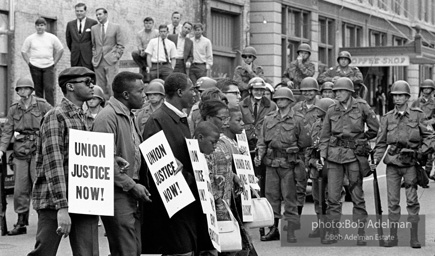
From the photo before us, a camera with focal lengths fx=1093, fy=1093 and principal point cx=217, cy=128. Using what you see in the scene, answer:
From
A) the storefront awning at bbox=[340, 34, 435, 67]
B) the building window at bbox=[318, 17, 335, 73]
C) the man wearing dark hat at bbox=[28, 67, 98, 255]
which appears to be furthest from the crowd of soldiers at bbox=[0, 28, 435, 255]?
the building window at bbox=[318, 17, 335, 73]

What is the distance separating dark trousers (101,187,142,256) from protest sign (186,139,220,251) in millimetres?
577

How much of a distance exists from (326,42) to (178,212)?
35.0m

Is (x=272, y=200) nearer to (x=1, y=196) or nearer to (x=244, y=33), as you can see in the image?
(x=1, y=196)

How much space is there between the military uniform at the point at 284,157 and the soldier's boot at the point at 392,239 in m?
1.25

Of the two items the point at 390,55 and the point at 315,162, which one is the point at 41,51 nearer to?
the point at 315,162

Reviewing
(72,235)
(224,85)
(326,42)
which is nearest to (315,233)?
(224,85)

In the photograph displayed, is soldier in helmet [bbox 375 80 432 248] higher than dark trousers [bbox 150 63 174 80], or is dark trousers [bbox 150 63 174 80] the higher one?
dark trousers [bbox 150 63 174 80]

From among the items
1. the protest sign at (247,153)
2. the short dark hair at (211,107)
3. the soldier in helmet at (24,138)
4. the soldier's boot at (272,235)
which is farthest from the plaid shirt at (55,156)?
the soldier in helmet at (24,138)

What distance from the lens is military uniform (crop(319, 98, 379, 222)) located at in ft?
45.2

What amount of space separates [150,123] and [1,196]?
5.99 metres

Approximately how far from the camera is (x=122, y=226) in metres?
8.47

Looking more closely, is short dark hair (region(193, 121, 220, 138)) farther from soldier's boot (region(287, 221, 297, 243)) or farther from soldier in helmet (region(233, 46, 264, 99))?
soldier in helmet (region(233, 46, 264, 99))

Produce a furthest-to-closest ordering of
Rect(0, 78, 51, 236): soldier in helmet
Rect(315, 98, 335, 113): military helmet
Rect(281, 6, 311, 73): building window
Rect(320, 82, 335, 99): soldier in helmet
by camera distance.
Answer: Rect(281, 6, 311, 73): building window
Rect(320, 82, 335, 99): soldier in helmet
Rect(315, 98, 335, 113): military helmet
Rect(0, 78, 51, 236): soldier in helmet

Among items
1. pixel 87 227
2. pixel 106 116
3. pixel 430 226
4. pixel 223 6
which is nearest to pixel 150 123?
pixel 106 116
